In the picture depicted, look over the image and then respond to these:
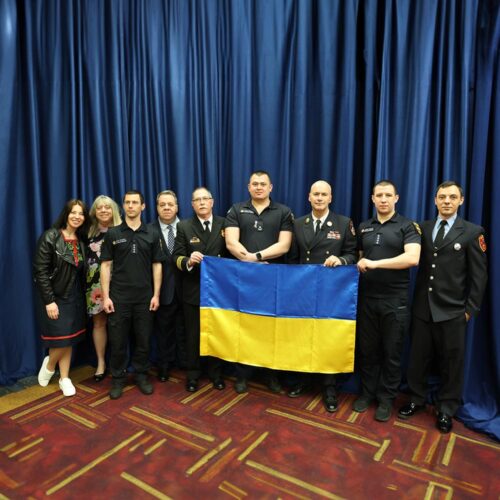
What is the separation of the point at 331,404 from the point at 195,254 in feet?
4.80

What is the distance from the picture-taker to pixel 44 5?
342 centimetres

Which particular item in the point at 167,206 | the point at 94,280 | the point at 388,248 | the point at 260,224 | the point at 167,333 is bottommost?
the point at 167,333

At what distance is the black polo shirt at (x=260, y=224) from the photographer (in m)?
2.84

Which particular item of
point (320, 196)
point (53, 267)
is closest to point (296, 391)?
point (320, 196)

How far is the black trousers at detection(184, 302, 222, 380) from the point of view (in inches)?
119

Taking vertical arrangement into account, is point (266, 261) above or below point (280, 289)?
above

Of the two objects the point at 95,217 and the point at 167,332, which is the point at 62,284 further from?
the point at 167,332

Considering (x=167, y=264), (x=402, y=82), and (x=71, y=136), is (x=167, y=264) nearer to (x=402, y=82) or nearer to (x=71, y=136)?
(x=71, y=136)

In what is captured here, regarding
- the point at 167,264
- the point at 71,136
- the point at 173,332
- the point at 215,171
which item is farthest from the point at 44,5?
the point at 173,332

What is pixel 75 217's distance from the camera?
9.64 feet

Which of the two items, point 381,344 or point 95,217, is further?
point 95,217

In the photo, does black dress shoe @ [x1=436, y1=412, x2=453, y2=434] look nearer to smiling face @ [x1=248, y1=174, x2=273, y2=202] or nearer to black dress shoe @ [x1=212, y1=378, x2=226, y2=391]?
black dress shoe @ [x1=212, y1=378, x2=226, y2=391]

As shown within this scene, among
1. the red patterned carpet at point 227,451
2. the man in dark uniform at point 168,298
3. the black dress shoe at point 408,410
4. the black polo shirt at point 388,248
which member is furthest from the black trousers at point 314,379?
the man in dark uniform at point 168,298

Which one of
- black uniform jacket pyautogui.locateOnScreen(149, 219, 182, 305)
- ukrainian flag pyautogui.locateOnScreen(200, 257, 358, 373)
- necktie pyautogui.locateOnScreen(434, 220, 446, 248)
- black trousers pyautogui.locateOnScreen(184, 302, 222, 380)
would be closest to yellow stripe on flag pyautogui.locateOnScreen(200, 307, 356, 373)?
ukrainian flag pyautogui.locateOnScreen(200, 257, 358, 373)
